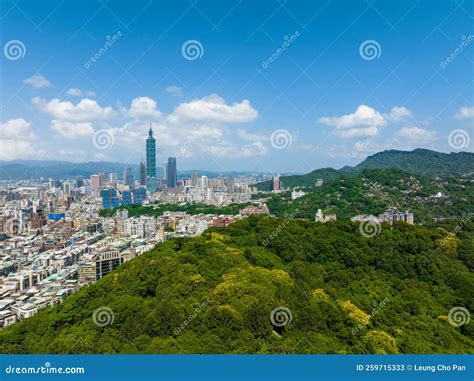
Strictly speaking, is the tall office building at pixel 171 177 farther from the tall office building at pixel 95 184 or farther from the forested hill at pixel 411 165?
the forested hill at pixel 411 165

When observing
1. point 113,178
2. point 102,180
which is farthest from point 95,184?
point 113,178

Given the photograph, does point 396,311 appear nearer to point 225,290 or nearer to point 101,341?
point 225,290

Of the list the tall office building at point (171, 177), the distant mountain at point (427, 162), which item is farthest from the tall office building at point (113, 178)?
the distant mountain at point (427, 162)

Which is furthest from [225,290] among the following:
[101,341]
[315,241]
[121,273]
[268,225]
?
[268,225]

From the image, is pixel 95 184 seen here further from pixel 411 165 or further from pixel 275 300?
pixel 275 300

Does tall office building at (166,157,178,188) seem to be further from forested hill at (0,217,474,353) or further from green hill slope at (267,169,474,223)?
forested hill at (0,217,474,353)

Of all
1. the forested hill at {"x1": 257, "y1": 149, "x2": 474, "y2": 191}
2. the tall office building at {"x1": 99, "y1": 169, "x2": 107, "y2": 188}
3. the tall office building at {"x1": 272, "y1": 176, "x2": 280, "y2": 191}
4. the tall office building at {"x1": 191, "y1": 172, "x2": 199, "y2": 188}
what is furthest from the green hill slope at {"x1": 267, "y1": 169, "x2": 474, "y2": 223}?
the tall office building at {"x1": 99, "y1": 169, "x2": 107, "y2": 188}

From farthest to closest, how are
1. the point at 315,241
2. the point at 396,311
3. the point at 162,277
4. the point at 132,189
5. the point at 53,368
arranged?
the point at 132,189 < the point at 315,241 < the point at 396,311 < the point at 162,277 < the point at 53,368
